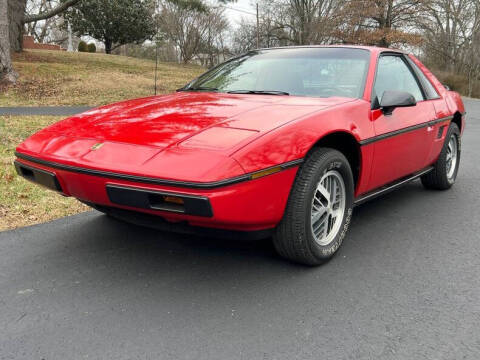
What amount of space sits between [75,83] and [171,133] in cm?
1283

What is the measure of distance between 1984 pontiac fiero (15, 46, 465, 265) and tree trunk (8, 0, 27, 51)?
15857 mm

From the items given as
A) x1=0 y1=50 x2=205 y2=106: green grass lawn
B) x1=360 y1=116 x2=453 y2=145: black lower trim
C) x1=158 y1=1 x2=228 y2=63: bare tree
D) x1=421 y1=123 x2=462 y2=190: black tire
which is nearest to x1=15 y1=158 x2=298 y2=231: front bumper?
x1=360 y1=116 x2=453 y2=145: black lower trim

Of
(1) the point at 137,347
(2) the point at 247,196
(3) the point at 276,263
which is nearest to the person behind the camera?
A: (1) the point at 137,347

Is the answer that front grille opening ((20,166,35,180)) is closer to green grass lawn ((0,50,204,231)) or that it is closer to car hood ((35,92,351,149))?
car hood ((35,92,351,149))

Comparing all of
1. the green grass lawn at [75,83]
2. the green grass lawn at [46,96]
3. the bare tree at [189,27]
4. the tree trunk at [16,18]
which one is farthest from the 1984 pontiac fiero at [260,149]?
the bare tree at [189,27]

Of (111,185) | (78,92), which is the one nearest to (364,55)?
(111,185)

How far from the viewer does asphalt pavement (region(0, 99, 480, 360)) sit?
1.96m

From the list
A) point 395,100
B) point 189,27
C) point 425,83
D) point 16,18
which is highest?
point 189,27

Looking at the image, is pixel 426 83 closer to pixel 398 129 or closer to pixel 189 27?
pixel 398 129

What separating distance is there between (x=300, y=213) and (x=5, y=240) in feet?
7.03

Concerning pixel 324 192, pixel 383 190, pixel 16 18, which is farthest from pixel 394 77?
pixel 16 18

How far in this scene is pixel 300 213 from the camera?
8.01 feet

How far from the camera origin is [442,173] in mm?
4387

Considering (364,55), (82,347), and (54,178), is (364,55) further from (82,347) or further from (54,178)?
(82,347)
